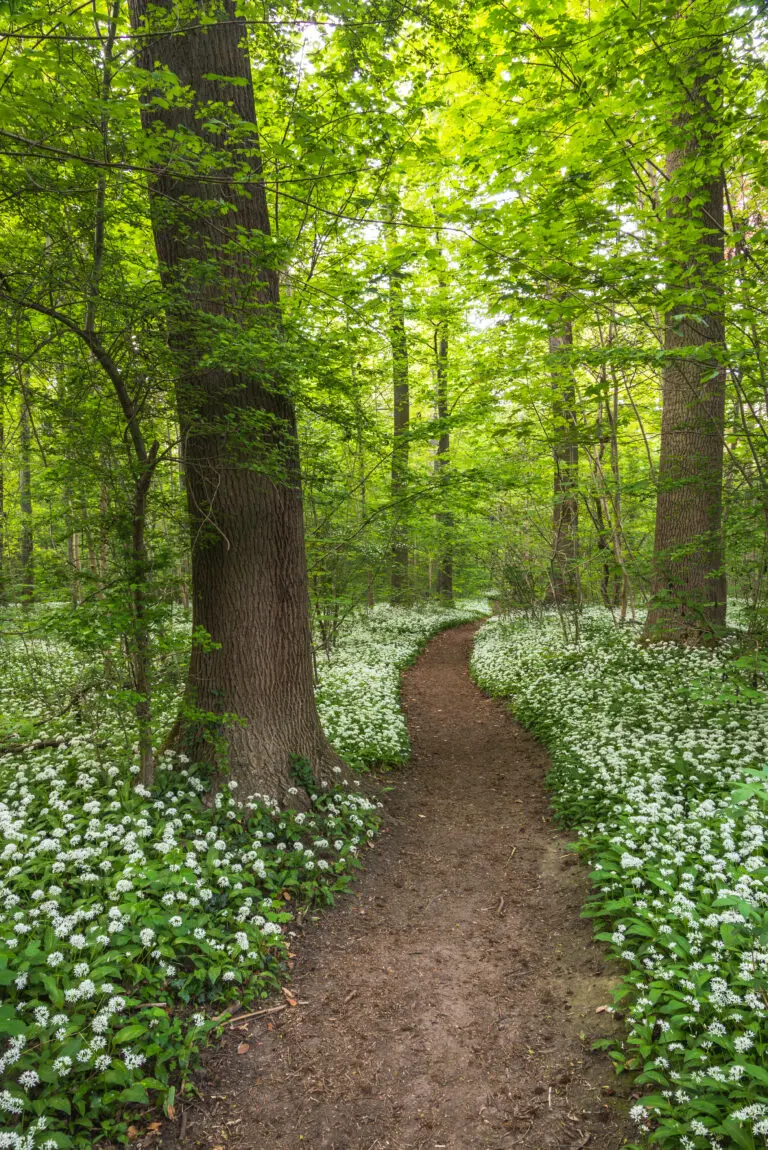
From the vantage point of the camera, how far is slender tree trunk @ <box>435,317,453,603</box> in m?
8.25

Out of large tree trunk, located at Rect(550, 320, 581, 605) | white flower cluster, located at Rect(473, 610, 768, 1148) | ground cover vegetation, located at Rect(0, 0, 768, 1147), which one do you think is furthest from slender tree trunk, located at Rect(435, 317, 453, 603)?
white flower cluster, located at Rect(473, 610, 768, 1148)

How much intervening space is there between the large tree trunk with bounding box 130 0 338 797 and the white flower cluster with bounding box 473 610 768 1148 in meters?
3.21

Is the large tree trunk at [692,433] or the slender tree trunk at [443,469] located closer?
the large tree trunk at [692,433]

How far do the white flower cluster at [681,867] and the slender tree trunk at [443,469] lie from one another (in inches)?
165

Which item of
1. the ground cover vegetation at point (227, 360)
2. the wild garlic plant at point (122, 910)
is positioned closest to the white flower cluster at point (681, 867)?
the ground cover vegetation at point (227, 360)

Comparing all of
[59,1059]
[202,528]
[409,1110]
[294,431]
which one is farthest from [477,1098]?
[294,431]

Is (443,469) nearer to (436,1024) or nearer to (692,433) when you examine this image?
(692,433)

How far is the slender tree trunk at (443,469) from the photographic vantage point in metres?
8.25

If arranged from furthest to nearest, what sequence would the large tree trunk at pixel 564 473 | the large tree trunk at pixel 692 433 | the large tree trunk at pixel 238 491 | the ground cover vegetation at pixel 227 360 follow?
the large tree trunk at pixel 564 473 < the large tree trunk at pixel 692 433 < the large tree trunk at pixel 238 491 < the ground cover vegetation at pixel 227 360

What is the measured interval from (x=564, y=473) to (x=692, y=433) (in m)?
3.29

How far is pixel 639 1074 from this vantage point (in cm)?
298

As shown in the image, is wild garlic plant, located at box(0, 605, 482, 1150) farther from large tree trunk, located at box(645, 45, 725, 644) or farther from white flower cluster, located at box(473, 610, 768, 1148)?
large tree trunk, located at box(645, 45, 725, 644)

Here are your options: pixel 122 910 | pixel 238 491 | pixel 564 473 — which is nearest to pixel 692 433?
pixel 564 473

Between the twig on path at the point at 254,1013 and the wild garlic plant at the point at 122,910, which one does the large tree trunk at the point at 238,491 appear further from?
the twig on path at the point at 254,1013
